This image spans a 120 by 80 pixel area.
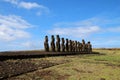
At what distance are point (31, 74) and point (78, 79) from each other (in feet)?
7.48

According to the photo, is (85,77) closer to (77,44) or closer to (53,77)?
(53,77)

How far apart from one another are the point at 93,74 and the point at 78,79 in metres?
1.77

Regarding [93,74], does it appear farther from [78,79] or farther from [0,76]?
[0,76]

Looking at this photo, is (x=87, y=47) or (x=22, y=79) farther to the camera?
(x=87, y=47)

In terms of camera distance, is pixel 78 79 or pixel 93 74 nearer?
pixel 78 79

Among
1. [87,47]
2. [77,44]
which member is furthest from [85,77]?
[87,47]

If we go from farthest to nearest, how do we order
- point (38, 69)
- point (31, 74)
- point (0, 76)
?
point (38, 69), point (31, 74), point (0, 76)

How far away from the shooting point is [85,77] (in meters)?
14.4

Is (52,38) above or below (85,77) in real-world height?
above

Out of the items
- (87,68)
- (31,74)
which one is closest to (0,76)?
(31,74)

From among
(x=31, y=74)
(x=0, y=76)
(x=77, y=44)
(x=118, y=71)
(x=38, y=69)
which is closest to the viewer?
(x=0, y=76)

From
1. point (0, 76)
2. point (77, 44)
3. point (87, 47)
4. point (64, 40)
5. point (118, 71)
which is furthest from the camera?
point (87, 47)

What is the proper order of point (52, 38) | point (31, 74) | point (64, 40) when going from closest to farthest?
point (31, 74), point (52, 38), point (64, 40)

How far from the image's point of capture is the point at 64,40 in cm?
4756
